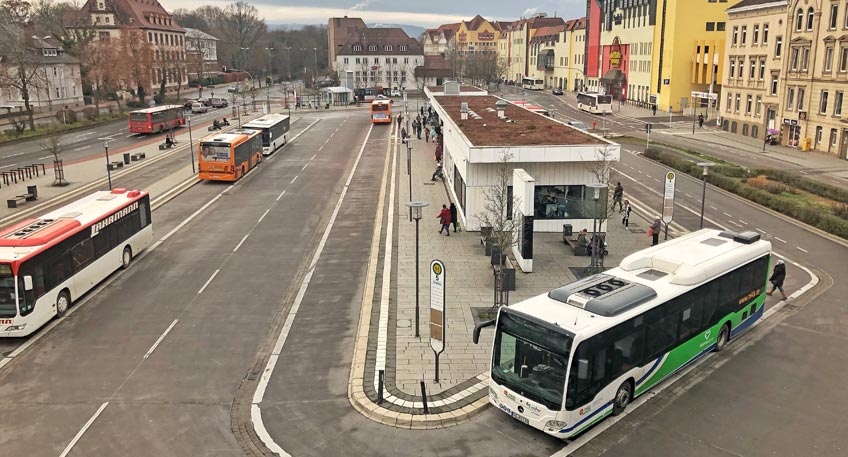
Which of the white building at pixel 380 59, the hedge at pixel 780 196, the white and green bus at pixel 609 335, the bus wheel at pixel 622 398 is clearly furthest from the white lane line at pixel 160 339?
the white building at pixel 380 59

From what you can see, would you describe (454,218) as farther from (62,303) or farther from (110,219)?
(62,303)

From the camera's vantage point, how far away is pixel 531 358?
12953mm

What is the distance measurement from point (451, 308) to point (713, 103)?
7527 cm

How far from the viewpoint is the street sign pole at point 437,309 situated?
14.9 m

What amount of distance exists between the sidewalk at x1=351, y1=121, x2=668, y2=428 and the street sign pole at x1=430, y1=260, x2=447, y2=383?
937 mm

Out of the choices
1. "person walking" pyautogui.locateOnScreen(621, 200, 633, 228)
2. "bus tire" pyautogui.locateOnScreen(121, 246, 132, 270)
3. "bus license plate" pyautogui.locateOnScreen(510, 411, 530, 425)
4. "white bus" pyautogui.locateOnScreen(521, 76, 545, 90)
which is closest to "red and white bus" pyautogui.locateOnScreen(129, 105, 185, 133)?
"bus tire" pyautogui.locateOnScreen(121, 246, 132, 270)

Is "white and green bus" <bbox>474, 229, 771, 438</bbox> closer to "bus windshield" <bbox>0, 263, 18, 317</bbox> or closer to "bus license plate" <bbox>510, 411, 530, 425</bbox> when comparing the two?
"bus license plate" <bbox>510, 411, 530, 425</bbox>

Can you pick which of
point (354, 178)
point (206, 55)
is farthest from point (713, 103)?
point (206, 55)

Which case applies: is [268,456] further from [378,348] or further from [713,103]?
[713,103]

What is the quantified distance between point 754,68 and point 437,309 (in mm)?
59907

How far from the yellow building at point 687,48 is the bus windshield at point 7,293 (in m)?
76.5

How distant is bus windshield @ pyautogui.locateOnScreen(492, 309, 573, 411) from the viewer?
12.5m

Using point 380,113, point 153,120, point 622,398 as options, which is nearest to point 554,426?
point 622,398

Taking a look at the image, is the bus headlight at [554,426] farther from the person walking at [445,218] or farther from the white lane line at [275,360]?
the person walking at [445,218]
